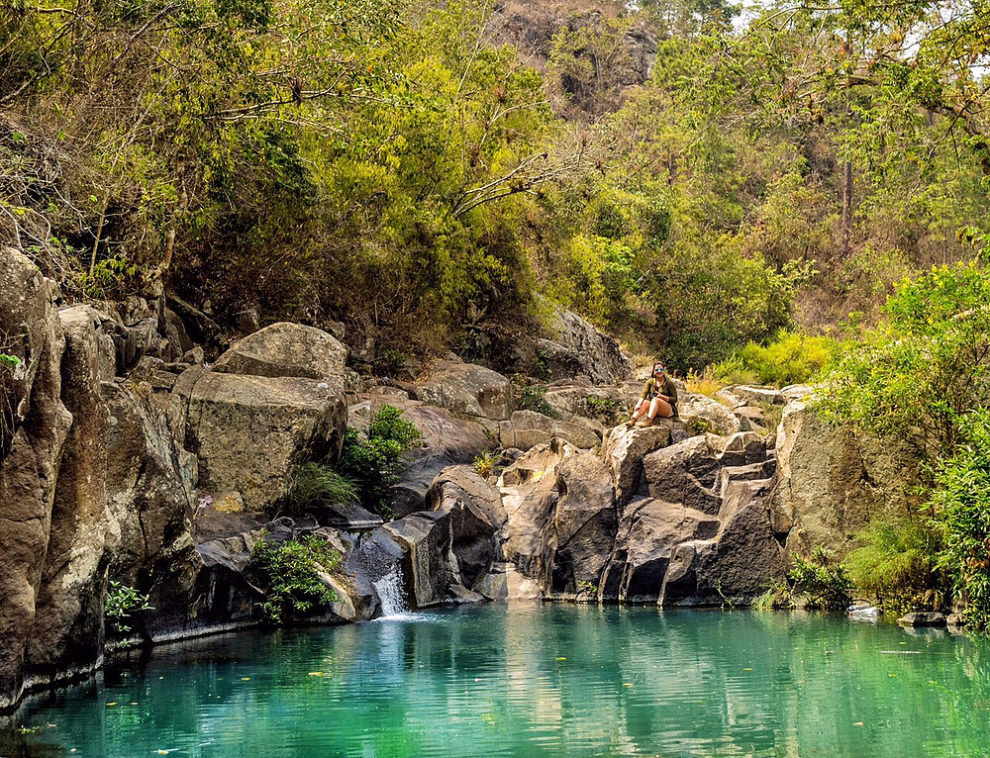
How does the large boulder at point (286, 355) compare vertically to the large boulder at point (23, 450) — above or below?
above

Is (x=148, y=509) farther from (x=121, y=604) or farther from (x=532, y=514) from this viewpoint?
(x=532, y=514)

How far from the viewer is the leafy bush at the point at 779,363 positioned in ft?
102

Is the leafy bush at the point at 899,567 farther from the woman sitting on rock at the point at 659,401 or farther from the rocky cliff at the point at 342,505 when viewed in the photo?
the woman sitting on rock at the point at 659,401

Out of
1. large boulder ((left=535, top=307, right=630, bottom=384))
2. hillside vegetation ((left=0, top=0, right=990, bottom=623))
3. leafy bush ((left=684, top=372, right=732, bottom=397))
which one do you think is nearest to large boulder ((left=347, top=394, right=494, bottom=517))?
hillside vegetation ((left=0, top=0, right=990, bottom=623))

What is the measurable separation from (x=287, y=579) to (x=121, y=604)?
130 inches

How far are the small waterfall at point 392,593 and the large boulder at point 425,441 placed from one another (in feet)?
6.64

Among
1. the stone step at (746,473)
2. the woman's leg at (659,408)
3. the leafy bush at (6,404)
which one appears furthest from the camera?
the woman's leg at (659,408)

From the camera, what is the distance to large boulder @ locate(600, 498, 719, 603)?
17375 millimetres

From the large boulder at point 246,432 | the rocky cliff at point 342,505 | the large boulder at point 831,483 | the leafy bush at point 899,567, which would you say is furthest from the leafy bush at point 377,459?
the leafy bush at point 899,567

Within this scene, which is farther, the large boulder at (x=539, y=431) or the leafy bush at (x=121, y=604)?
the large boulder at (x=539, y=431)

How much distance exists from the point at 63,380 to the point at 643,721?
20.0ft

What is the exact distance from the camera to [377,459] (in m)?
18.8

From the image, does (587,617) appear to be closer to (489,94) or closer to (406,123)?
(406,123)

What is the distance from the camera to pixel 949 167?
35312 mm
